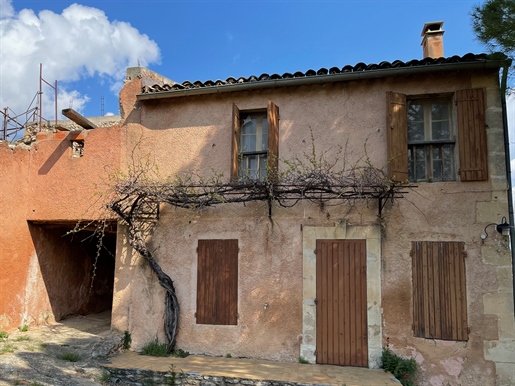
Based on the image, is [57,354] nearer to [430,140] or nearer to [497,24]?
[430,140]

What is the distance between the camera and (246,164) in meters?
8.62

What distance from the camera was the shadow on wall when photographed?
985cm

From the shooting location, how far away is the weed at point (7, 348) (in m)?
7.41

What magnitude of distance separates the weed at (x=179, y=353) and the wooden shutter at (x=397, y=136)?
530 centimetres

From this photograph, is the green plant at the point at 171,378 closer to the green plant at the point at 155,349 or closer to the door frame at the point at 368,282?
the green plant at the point at 155,349

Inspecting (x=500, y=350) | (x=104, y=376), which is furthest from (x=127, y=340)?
(x=500, y=350)

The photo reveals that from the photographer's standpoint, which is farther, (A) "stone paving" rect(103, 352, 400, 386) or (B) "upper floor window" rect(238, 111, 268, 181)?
(B) "upper floor window" rect(238, 111, 268, 181)

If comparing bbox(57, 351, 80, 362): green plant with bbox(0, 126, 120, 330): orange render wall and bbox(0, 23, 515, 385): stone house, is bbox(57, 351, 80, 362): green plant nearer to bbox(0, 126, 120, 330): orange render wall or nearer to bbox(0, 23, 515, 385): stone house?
bbox(0, 23, 515, 385): stone house

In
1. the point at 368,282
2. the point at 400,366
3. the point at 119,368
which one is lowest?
the point at 119,368

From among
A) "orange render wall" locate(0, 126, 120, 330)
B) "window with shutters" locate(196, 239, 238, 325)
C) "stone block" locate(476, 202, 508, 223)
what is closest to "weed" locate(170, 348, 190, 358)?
"window with shutters" locate(196, 239, 238, 325)

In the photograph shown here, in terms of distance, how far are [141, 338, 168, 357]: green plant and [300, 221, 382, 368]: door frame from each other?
9.07 feet

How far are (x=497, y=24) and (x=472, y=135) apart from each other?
1.98 m

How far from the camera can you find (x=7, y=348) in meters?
7.59

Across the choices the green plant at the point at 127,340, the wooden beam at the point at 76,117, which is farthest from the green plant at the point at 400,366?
the wooden beam at the point at 76,117
